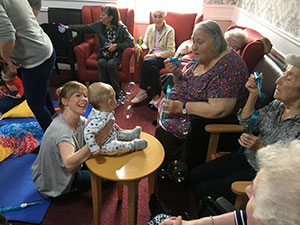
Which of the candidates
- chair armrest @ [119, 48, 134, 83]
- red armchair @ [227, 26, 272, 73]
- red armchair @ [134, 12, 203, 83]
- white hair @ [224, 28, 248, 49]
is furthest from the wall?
chair armrest @ [119, 48, 134, 83]

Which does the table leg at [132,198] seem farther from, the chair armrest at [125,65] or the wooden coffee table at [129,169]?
the chair armrest at [125,65]

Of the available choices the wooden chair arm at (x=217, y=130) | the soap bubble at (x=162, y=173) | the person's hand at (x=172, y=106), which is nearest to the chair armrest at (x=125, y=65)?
the person's hand at (x=172, y=106)

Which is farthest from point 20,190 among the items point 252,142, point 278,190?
point 278,190

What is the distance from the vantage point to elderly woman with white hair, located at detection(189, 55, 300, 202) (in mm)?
1332

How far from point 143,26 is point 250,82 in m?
2.91

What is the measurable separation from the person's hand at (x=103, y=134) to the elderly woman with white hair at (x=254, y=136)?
0.68 metres

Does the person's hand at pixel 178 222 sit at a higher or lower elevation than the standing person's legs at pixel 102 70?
higher

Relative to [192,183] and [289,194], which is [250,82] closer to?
[192,183]

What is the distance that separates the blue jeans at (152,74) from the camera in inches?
123

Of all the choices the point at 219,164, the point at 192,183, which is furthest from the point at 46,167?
the point at 219,164

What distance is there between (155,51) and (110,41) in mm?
649

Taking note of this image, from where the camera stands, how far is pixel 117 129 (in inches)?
63.2

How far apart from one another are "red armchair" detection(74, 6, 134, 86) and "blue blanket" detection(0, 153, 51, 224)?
160cm

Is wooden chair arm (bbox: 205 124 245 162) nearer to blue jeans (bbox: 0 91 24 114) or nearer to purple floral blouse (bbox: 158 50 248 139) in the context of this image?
purple floral blouse (bbox: 158 50 248 139)
